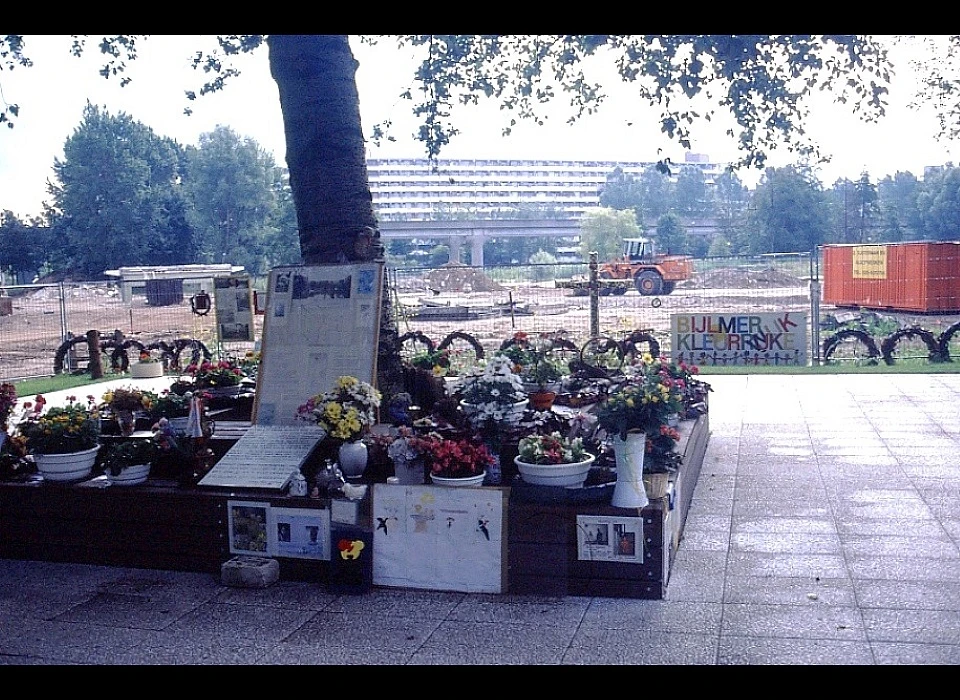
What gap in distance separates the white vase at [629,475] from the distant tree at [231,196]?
61086 mm

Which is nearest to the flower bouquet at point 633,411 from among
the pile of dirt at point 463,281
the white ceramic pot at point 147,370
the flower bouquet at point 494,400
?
the flower bouquet at point 494,400

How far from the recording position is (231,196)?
6738 cm

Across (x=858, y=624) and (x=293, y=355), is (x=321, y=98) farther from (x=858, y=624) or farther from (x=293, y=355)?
(x=858, y=624)

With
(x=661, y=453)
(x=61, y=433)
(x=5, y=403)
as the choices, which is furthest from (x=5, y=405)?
(x=661, y=453)

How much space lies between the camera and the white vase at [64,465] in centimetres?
721

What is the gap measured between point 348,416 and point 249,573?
1253 millimetres

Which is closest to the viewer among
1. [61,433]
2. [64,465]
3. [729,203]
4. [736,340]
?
[64,465]

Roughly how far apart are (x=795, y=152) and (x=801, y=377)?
4853 millimetres

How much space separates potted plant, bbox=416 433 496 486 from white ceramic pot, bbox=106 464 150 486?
7.09ft

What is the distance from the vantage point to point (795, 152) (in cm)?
1327

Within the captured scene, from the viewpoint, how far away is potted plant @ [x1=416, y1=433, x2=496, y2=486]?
6.26 m

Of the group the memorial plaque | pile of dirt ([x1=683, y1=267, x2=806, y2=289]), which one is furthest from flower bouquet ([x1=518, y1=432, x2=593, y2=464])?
pile of dirt ([x1=683, y1=267, x2=806, y2=289])

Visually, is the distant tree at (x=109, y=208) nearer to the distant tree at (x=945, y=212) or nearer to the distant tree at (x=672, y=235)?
the distant tree at (x=672, y=235)

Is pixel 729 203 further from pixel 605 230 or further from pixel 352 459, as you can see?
pixel 352 459
